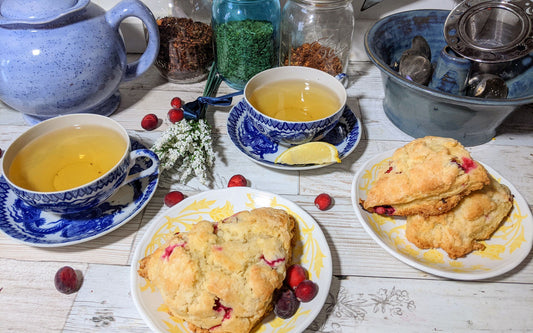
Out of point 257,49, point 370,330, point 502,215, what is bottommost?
point 370,330

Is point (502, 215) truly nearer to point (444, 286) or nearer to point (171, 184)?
point (444, 286)

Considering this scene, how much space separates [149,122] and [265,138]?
0.46 metres

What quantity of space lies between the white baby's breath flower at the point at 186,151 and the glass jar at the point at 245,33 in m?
0.38

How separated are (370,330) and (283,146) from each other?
65cm

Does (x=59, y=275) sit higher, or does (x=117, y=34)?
(x=117, y=34)

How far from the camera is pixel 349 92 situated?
165 centimetres

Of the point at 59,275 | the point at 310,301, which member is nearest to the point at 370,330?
the point at 310,301

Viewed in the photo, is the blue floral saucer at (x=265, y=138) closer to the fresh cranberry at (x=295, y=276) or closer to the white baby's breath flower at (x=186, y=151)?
the white baby's breath flower at (x=186, y=151)

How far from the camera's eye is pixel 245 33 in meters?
1.48

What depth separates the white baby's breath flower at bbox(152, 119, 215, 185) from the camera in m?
1.20

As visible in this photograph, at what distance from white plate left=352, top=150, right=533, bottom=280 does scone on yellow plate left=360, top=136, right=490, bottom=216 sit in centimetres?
5

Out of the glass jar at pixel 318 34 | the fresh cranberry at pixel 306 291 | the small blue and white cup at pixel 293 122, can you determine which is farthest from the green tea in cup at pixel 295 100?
the fresh cranberry at pixel 306 291

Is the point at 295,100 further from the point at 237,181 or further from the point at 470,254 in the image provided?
the point at 470,254

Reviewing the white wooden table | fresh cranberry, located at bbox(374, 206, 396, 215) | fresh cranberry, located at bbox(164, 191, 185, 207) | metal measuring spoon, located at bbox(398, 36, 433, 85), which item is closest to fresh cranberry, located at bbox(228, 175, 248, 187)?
the white wooden table
